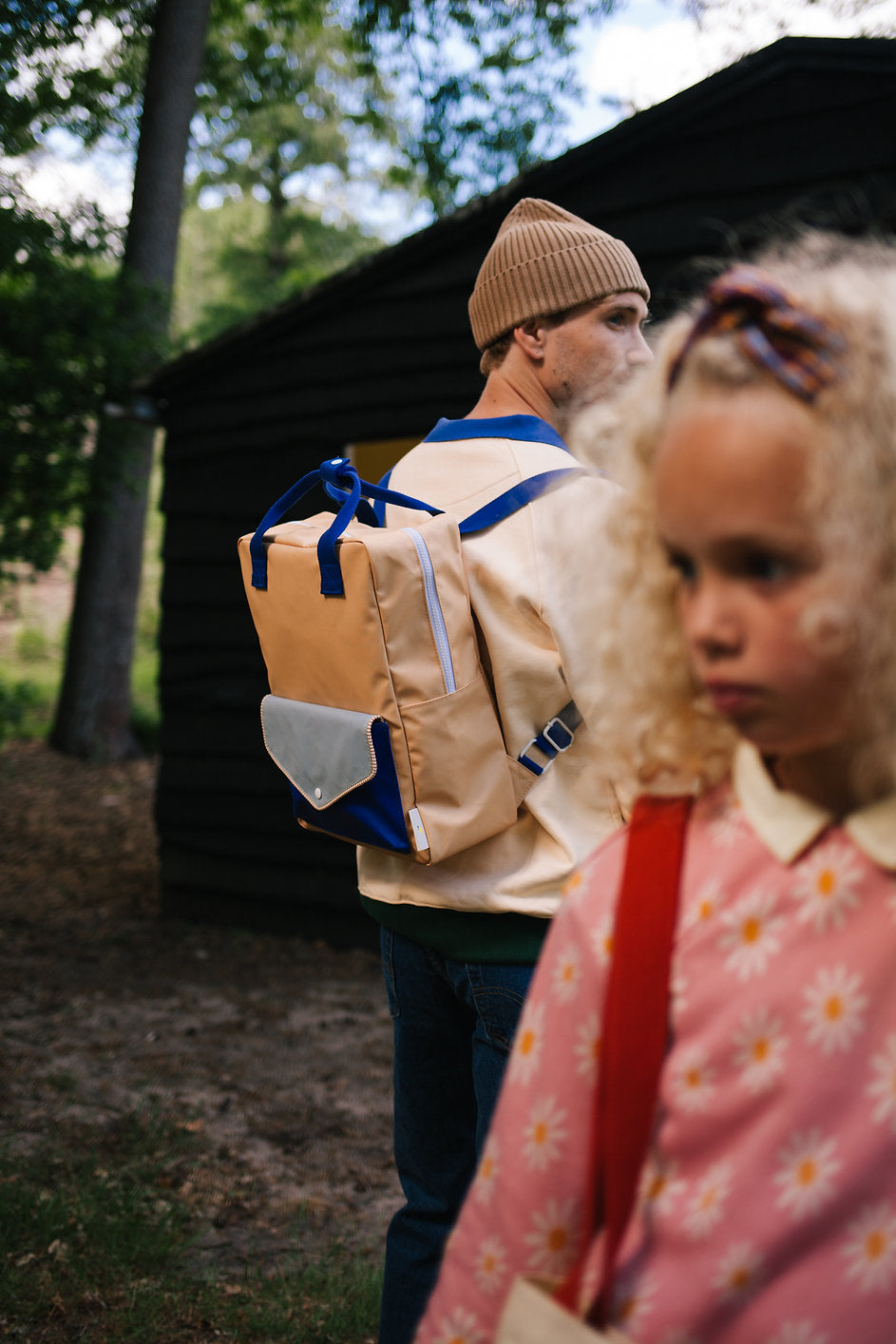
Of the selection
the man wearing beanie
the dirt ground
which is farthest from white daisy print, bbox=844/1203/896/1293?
the dirt ground

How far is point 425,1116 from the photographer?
6.00ft

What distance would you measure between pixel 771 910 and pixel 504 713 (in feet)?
2.96

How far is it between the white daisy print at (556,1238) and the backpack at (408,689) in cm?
76

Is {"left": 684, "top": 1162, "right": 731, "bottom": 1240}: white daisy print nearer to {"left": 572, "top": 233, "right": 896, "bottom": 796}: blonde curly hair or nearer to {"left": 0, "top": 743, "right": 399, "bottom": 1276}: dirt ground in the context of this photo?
{"left": 572, "top": 233, "right": 896, "bottom": 796}: blonde curly hair

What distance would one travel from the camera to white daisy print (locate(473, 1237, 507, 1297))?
2.99 ft

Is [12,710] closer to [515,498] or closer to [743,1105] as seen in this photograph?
[515,498]

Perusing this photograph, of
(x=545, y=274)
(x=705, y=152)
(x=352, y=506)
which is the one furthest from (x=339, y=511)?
(x=705, y=152)

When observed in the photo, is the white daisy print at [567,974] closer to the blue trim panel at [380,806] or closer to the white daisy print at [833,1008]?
the white daisy print at [833,1008]

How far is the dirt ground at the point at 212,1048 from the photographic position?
3484mm

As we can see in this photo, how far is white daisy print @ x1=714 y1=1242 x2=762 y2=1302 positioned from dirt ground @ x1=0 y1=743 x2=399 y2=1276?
2668 millimetres

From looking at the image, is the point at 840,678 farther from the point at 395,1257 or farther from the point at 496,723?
the point at 395,1257

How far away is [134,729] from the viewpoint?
464 inches

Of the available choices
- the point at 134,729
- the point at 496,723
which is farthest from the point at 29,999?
the point at 134,729

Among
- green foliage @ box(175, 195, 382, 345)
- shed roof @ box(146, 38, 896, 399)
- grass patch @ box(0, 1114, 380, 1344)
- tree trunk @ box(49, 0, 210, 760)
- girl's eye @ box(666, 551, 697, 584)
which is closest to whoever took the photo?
girl's eye @ box(666, 551, 697, 584)
